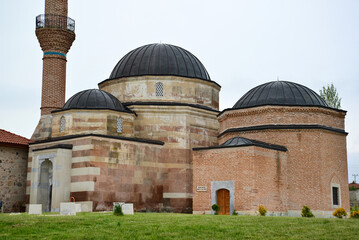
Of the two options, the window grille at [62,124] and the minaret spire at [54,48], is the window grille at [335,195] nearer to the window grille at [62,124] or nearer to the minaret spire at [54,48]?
the window grille at [62,124]

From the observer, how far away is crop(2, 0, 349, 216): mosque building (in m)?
24.6

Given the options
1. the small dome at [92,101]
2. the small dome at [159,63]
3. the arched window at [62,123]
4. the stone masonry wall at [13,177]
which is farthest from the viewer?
the small dome at [159,63]

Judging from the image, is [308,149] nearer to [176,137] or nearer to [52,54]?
[176,137]

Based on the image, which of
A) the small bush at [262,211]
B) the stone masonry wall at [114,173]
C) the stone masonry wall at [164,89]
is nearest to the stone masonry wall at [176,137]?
the stone masonry wall at [114,173]

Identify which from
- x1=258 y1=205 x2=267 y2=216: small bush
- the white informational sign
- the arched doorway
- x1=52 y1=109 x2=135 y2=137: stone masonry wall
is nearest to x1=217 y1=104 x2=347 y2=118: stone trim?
the white informational sign

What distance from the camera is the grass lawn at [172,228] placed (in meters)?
13.9

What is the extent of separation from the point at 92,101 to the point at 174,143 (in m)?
5.50

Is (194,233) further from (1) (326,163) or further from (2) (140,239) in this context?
(1) (326,163)

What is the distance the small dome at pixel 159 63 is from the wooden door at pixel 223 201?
360 inches

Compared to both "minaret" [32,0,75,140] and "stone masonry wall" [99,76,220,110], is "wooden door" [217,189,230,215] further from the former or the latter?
"minaret" [32,0,75,140]

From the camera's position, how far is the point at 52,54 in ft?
101

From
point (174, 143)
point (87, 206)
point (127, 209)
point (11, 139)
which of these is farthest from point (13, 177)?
point (127, 209)

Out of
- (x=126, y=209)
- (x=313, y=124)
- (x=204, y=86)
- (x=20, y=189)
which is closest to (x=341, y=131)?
(x=313, y=124)

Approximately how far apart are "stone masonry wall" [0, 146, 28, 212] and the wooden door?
12.0m
